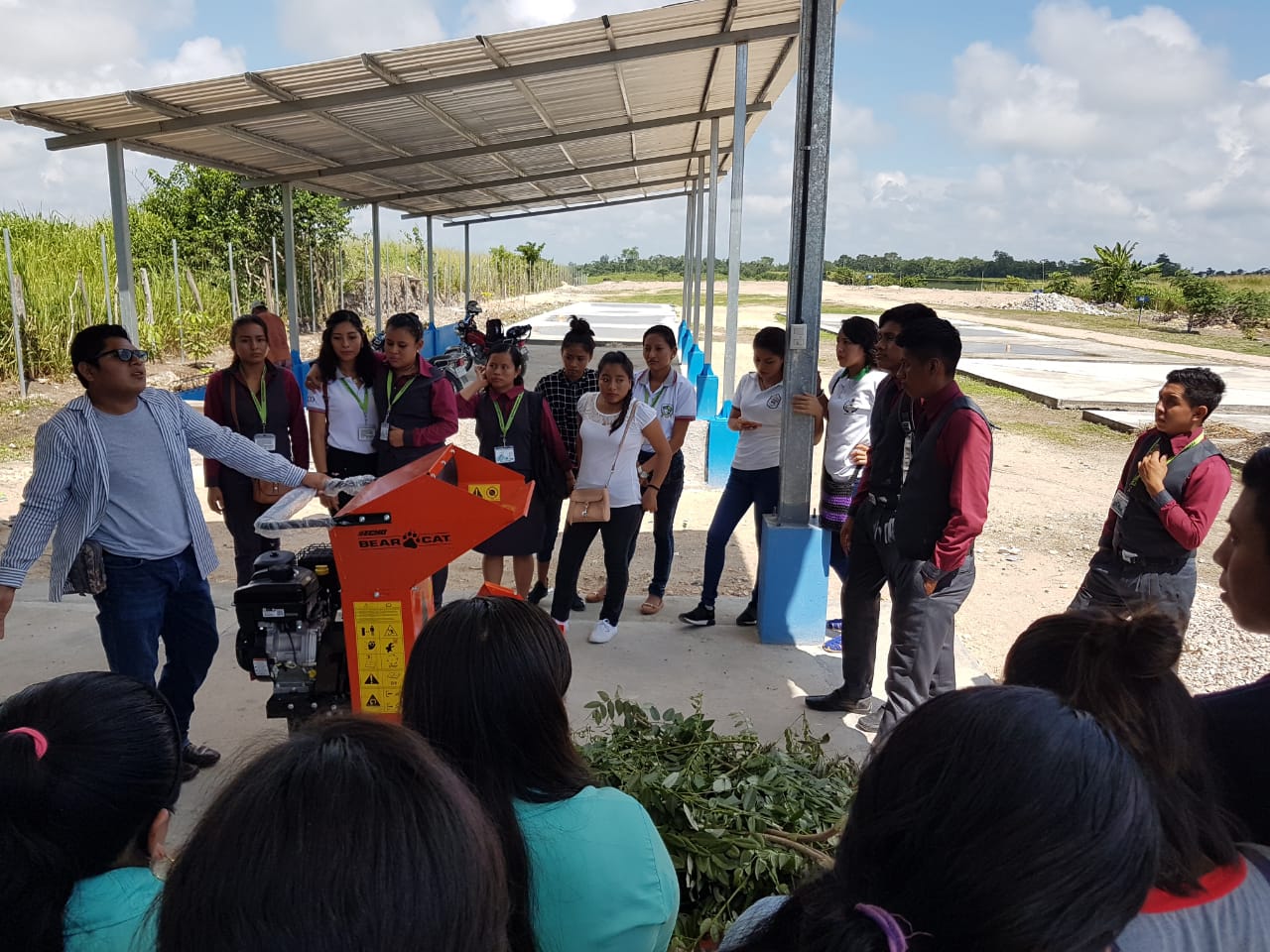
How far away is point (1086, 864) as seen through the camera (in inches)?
A: 35.4

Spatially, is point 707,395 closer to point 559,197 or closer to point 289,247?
point 289,247

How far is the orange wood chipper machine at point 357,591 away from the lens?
264 cm

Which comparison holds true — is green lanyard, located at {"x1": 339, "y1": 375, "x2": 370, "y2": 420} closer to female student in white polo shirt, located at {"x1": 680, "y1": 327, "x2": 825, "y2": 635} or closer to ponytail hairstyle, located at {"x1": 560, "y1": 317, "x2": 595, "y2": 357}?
ponytail hairstyle, located at {"x1": 560, "y1": 317, "x2": 595, "y2": 357}

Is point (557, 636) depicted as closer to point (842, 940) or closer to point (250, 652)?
point (842, 940)

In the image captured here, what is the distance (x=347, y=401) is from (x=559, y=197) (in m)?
13.7

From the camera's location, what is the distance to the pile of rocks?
47062 millimetres

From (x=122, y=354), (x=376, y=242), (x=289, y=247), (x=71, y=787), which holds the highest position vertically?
(x=376, y=242)

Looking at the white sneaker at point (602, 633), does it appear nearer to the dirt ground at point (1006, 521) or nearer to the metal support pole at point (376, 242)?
the dirt ground at point (1006, 521)

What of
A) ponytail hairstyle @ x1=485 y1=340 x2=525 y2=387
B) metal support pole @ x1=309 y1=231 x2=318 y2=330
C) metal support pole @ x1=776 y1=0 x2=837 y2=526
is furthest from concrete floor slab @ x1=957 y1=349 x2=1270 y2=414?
metal support pole @ x1=309 y1=231 x2=318 y2=330

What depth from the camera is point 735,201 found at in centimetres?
866

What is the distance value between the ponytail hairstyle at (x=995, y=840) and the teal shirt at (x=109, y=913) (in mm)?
908

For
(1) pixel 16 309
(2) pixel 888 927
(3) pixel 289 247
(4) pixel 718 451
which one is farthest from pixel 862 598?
(1) pixel 16 309

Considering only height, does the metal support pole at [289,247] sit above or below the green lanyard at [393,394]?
above

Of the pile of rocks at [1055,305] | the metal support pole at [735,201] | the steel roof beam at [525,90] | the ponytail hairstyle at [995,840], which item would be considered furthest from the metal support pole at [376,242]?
the pile of rocks at [1055,305]
